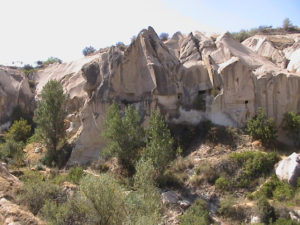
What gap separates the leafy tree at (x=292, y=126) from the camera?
80.7 feet

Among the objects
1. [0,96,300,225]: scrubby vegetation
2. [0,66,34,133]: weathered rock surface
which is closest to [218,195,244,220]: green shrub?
[0,96,300,225]: scrubby vegetation

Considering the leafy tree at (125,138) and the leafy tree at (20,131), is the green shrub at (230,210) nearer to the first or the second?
the leafy tree at (125,138)

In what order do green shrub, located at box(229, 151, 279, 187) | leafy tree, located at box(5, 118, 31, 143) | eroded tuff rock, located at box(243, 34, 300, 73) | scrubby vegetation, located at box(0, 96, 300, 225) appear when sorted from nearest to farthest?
1. scrubby vegetation, located at box(0, 96, 300, 225)
2. green shrub, located at box(229, 151, 279, 187)
3. eroded tuff rock, located at box(243, 34, 300, 73)
4. leafy tree, located at box(5, 118, 31, 143)

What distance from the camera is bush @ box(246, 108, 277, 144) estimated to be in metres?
23.8

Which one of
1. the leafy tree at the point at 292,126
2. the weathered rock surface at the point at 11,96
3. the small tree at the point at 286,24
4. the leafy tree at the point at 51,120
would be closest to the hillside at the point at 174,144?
the leafy tree at the point at 292,126

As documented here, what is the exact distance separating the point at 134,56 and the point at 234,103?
8283mm

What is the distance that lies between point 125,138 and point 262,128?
28.0 ft

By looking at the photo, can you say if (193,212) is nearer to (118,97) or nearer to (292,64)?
(118,97)

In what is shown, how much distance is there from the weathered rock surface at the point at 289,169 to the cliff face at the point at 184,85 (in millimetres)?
5016

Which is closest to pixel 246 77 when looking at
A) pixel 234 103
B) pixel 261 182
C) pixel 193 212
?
pixel 234 103

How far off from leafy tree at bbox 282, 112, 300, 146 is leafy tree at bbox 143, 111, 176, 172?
7829mm

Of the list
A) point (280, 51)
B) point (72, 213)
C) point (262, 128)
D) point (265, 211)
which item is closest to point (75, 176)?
point (72, 213)

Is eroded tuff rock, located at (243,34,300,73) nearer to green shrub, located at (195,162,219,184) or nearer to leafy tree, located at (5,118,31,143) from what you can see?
green shrub, located at (195,162,219,184)

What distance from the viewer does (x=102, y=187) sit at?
48.2 ft
